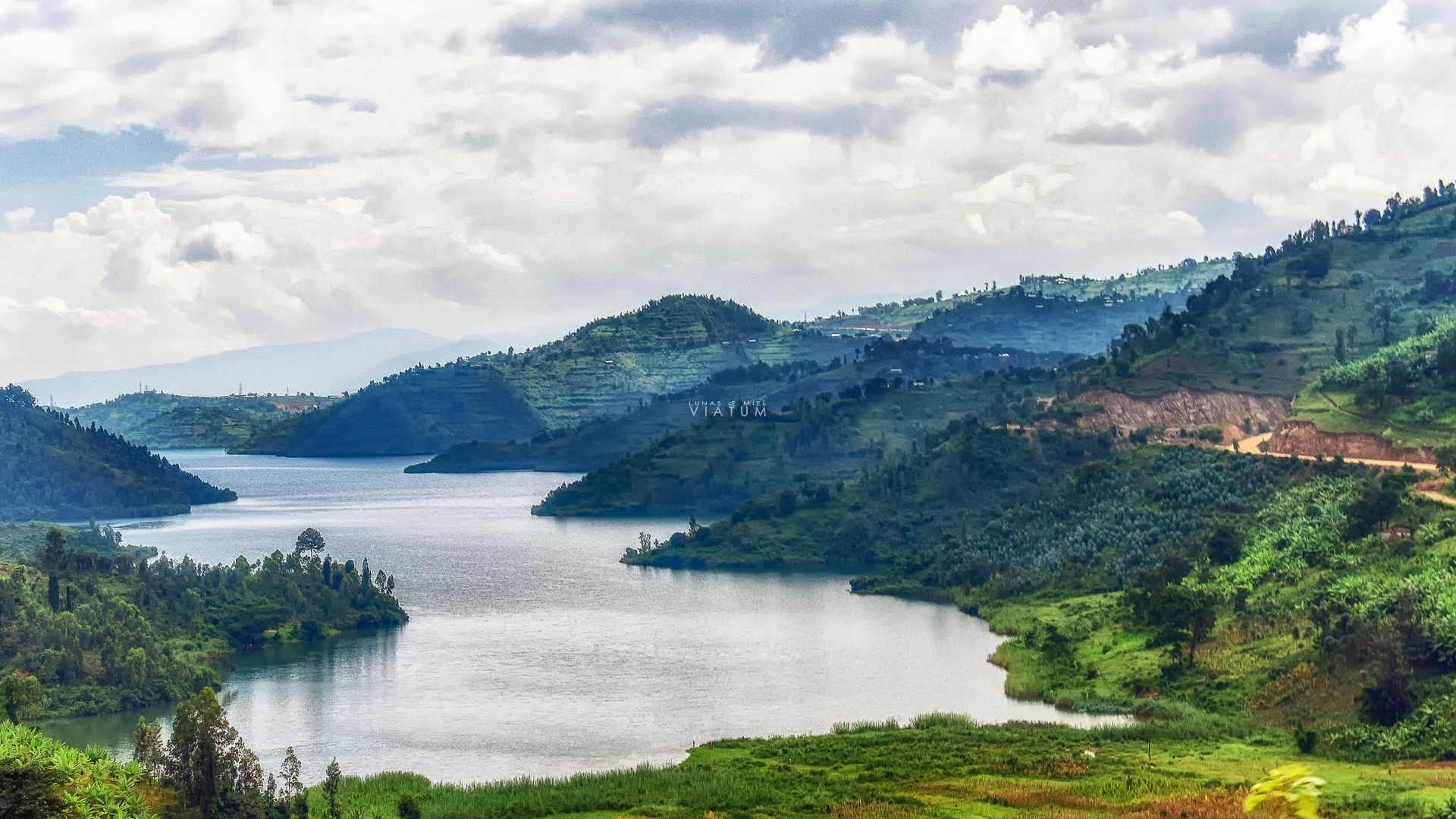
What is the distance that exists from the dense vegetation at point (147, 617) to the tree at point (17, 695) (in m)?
0.12

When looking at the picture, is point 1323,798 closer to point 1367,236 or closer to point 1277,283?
point 1277,283

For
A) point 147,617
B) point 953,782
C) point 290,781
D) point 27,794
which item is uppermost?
point 147,617

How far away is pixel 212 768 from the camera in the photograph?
2408 inches

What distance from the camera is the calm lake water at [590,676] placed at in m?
76.0

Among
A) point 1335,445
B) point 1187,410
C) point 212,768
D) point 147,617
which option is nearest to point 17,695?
point 212,768

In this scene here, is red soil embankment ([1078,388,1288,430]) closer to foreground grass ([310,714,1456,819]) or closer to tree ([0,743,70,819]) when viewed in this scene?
foreground grass ([310,714,1456,819])

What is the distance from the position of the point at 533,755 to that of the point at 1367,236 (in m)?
161

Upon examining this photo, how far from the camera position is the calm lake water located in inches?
2992

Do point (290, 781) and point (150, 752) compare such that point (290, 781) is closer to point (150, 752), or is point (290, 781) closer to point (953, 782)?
point (150, 752)

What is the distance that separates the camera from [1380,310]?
165m

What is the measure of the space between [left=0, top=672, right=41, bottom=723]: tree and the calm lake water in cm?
697

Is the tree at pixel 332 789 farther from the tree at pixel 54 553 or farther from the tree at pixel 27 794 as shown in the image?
the tree at pixel 54 553

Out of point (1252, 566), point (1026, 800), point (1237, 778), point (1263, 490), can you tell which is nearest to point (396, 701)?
point (1026, 800)

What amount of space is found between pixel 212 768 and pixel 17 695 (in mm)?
15346
